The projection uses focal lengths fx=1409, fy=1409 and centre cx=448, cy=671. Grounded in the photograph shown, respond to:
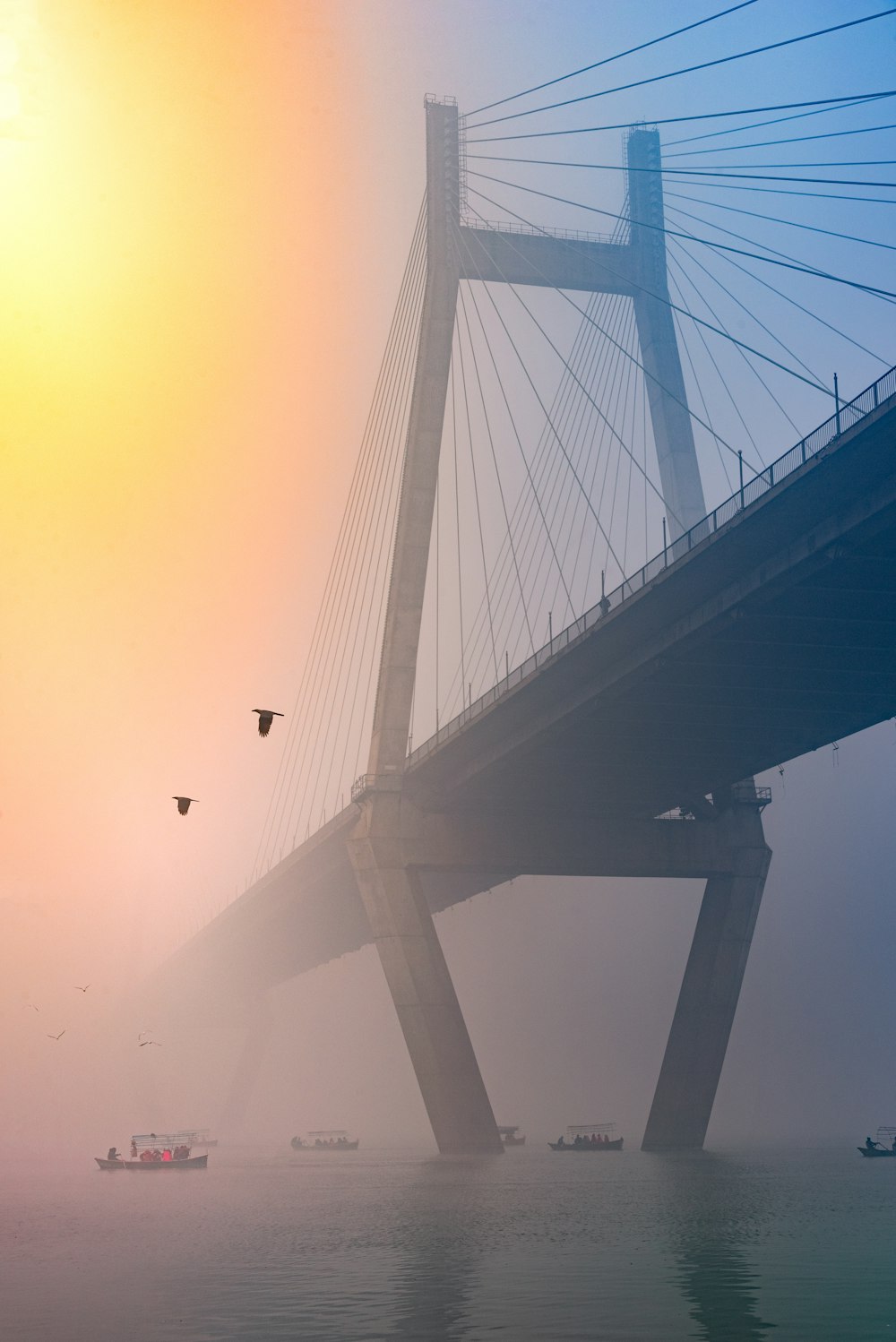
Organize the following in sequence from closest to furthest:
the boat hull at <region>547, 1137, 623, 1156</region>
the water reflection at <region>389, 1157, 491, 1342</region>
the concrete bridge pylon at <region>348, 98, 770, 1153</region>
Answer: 1. the water reflection at <region>389, 1157, 491, 1342</region>
2. the concrete bridge pylon at <region>348, 98, 770, 1153</region>
3. the boat hull at <region>547, 1137, 623, 1156</region>

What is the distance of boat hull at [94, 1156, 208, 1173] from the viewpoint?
84000 mm

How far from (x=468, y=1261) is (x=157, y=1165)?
6061 centimetres

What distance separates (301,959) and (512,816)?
6132 cm

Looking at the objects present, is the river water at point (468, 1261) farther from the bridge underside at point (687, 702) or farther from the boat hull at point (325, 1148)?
the boat hull at point (325, 1148)

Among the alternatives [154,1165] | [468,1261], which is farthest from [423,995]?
[154,1165]

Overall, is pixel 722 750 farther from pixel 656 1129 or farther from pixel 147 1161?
pixel 147 1161

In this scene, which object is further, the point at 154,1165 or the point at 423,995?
the point at 154,1165

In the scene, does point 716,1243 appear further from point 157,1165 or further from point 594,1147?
point 594,1147

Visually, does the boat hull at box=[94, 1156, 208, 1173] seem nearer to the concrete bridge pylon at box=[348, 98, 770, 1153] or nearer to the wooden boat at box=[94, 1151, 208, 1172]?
the wooden boat at box=[94, 1151, 208, 1172]

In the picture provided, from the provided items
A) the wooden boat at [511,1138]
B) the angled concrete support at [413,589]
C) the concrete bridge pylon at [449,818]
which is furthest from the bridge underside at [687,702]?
the wooden boat at [511,1138]

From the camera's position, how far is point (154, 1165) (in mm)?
84500

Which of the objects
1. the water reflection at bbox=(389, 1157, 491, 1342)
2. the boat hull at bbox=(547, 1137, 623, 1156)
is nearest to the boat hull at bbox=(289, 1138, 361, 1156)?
the boat hull at bbox=(547, 1137, 623, 1156)

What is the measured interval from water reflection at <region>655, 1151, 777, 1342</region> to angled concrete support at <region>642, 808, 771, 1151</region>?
6.23 metres

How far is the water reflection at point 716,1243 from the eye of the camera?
2161cm
